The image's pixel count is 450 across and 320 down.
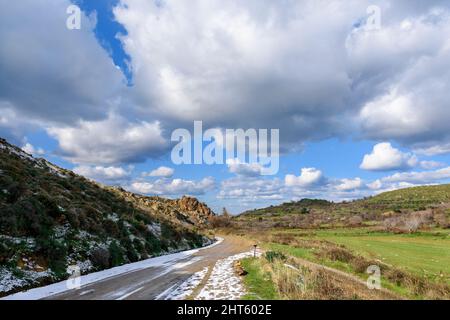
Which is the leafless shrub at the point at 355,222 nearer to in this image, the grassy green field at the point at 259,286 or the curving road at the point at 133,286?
the grassy green field at the point at 259,286

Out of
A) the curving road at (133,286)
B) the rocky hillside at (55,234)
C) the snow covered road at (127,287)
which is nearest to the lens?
the curving road at (133,286)

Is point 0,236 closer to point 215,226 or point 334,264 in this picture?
point 334,264

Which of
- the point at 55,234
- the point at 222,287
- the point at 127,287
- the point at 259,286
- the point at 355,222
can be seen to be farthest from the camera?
the point at 355,222

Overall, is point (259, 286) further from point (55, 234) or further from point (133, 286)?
point (55, 234)

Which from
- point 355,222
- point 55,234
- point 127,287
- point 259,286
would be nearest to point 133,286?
point 127,287

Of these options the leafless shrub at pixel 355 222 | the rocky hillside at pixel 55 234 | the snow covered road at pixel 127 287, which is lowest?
the leafless shrub at pixel 355 222

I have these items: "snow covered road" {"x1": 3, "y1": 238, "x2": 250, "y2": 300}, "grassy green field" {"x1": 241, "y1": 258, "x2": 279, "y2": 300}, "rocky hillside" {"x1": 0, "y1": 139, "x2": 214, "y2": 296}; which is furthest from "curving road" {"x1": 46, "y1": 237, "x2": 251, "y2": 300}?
"grassy green field" {"x1": 241, "y1": 258, "x2": 279, "y2": 300}

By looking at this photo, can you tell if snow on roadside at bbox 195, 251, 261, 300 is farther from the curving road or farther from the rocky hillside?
the rocky hillside

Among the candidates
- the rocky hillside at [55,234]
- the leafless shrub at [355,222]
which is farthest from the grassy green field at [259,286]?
the leafless shrub at [355,222]

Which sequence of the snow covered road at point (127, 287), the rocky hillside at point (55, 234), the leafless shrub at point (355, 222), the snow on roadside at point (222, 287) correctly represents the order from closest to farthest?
1. the snow on roadside at point (222, 287)
2. the snow covered road at point (127, 287)
3. the rocky hillside at point (55, 234)
4. the leafless shrub at point (355, 222)

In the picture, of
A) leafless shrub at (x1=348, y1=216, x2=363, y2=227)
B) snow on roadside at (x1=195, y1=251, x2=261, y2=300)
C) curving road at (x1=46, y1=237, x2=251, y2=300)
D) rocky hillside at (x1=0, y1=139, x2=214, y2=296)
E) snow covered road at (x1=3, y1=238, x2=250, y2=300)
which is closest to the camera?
snow on roadside at (x1=195, y1=251, x2=261, y2=300)

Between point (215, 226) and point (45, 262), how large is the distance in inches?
4410
